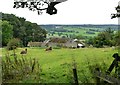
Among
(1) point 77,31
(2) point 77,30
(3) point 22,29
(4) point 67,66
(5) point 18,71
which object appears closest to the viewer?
(5) point 18,71

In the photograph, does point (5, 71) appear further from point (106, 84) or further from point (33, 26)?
point (33, 26)

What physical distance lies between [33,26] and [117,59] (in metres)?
64.5

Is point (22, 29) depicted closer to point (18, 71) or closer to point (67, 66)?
point (67, 66)

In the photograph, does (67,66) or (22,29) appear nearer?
(67,66)

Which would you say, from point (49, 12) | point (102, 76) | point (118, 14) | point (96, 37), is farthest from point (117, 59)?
point (96, 37)

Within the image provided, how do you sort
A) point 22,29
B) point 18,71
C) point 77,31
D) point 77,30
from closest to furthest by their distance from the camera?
point 18,71, point 22,29, point 77,30, point 77,31

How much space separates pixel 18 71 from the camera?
11.8 metres

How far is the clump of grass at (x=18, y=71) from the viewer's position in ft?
37.7

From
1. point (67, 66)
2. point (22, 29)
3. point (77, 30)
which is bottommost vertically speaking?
point (67, 66)

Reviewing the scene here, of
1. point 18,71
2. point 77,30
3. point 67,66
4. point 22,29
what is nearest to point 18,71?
point 18,71

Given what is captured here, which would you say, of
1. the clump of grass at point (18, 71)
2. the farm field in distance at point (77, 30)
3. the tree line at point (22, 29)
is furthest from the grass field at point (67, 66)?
the farm field in distance at point (77, 30)

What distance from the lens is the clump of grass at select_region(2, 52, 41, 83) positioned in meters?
11.5

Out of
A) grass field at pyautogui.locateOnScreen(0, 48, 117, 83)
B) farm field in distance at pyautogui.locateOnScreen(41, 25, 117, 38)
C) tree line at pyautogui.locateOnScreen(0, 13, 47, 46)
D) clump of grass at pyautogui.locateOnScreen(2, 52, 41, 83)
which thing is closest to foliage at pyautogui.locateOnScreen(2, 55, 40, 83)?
clump of grass at pyautogui.locateOnScreen(2, 52, 41, 83)

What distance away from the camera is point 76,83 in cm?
931
